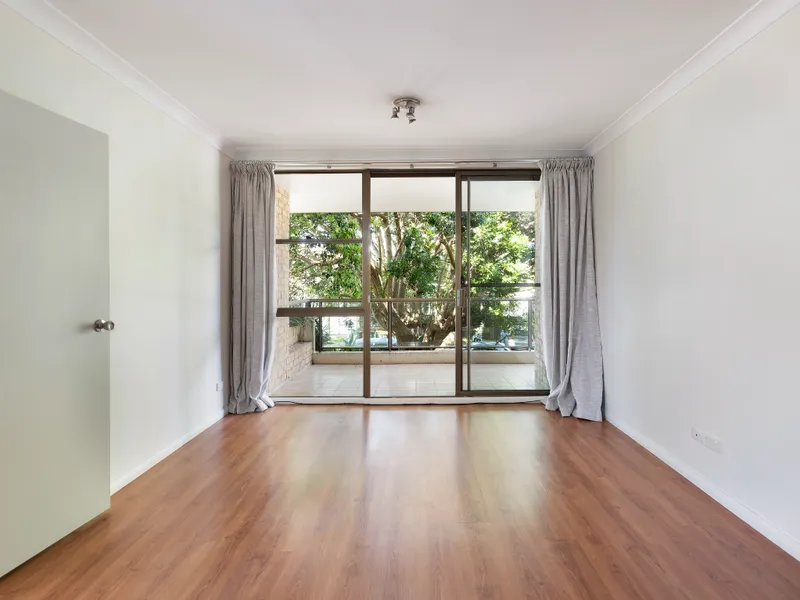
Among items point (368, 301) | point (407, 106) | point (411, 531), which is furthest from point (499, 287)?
point (411, 531)

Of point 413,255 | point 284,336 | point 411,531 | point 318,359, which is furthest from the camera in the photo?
point 413,255

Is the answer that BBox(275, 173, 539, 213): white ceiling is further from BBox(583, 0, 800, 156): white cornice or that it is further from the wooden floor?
the wooden floor

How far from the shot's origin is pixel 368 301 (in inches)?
166

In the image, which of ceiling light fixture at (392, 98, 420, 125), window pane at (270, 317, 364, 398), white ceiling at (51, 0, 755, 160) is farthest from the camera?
window pane at (270, 317, 364, 398)

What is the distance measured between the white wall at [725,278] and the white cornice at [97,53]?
3.31m

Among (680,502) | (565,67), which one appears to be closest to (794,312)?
(680,502)

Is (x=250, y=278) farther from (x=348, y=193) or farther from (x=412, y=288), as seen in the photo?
(x=412, y=288)

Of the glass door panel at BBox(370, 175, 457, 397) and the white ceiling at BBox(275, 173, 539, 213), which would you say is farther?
the glass door panel at BBox(370, 175, 457, 397)

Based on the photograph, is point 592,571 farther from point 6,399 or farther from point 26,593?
point 6,399

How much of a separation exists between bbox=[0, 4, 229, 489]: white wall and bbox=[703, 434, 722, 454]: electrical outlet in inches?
129

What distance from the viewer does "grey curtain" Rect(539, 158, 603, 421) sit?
3793 millimetres

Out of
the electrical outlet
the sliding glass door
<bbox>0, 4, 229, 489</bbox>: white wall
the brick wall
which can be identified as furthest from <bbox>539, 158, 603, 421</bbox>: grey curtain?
<bbox>0, 4, 229, 489</bbox>: white wall

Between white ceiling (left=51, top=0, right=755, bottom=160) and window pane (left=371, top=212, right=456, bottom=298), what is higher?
white ceiling (left=51, top=0, right=755, bottom=160)

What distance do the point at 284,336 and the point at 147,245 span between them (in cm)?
188
